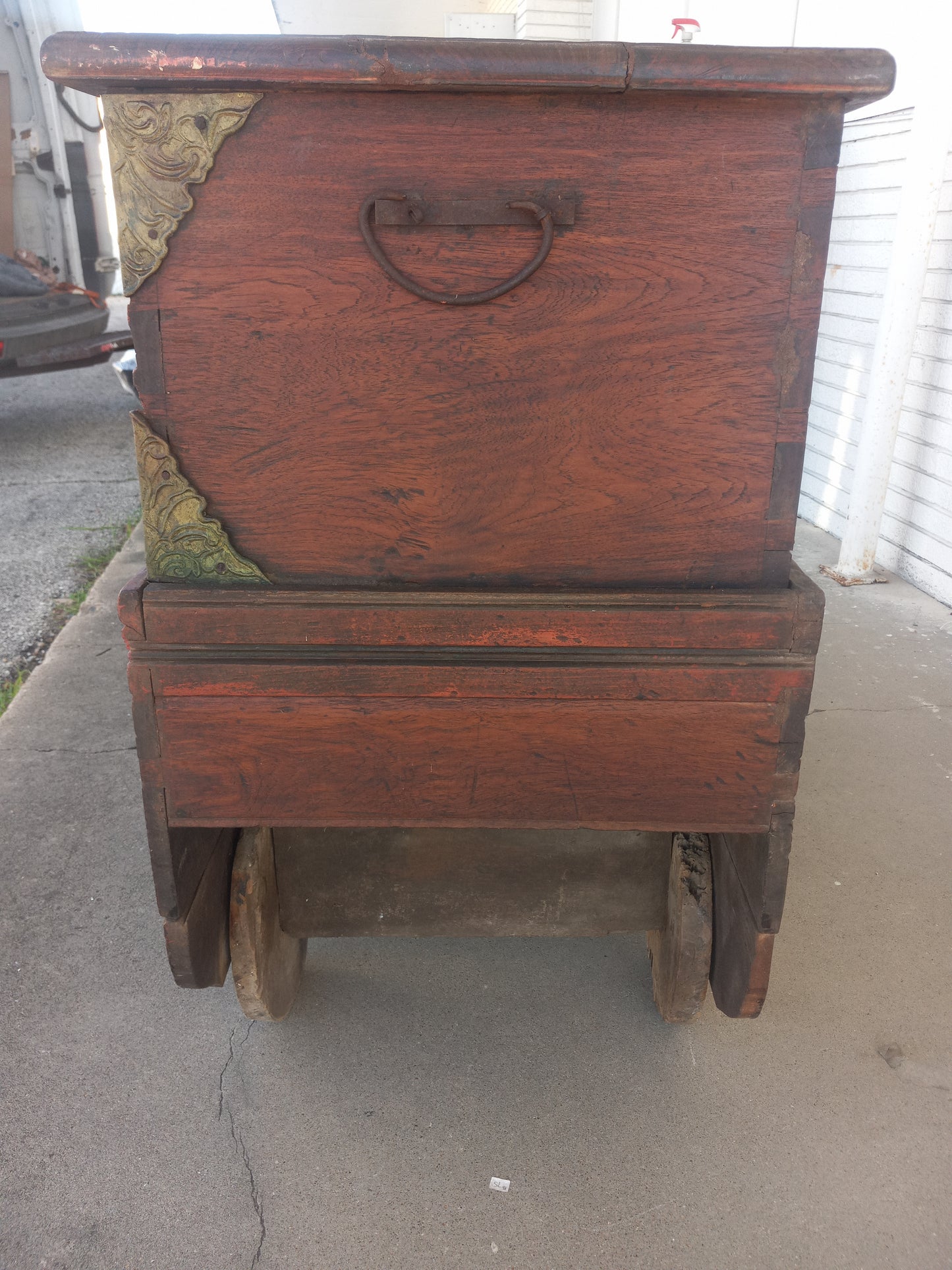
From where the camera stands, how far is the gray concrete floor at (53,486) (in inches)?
162

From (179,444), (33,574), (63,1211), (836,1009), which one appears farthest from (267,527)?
(33,574)

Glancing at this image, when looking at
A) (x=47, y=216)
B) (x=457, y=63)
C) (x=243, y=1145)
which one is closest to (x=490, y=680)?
(x=457, y=63)

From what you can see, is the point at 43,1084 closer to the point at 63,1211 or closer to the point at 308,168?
the point at 63,1211

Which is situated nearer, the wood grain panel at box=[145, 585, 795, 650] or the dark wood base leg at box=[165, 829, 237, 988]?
the wood grain panel at box=[145, 585, 795, 650]

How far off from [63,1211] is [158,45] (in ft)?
5.49

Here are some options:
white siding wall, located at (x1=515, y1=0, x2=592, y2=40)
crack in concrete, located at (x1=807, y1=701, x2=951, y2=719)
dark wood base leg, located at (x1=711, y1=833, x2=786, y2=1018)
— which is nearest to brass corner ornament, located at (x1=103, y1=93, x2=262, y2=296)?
dark wood base leg, located at (x1=711, y1=833, x2=786, y2=1018)

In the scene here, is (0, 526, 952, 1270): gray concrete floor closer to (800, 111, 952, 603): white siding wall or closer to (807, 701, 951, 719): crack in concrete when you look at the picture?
(807, 701, 951, 719): crack in concrete

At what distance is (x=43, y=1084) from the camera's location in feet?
5.83

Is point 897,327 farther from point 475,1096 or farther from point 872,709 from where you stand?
point 475,1096

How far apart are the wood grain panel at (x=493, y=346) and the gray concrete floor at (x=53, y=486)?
8.34 ft

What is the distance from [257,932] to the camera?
175 cm

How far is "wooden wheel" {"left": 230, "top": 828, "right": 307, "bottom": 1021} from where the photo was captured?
1.73 m

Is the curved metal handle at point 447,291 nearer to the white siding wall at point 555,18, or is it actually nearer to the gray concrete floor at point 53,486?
the gray concrete floor at point 53,486

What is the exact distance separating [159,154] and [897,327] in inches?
134
